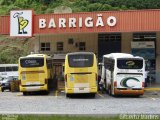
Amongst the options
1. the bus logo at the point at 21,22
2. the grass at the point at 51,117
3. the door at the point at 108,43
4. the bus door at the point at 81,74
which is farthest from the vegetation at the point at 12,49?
the grass at the point at 51,117

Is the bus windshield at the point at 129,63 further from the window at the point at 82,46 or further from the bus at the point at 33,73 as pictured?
the window at the point at 82,46

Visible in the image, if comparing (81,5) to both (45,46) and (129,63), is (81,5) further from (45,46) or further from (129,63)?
(129,63)

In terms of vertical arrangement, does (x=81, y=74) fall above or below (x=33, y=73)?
above

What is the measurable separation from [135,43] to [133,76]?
1613 centimetres

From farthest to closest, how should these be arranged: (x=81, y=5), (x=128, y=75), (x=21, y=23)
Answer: (x=81, y=5) → (x=21, y=23) → (x=128, y=75)

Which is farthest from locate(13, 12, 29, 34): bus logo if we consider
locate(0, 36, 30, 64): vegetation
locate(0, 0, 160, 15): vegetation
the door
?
locate(0, 0, 160, 15): vegetation

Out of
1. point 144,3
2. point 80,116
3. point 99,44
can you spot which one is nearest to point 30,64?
point 99,44

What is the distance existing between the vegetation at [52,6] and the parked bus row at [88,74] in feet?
109

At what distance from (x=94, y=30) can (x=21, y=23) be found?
6460 mm

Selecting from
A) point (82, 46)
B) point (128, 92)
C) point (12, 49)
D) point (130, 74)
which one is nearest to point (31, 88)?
point (128, 92)

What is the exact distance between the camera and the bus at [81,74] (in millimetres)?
34875

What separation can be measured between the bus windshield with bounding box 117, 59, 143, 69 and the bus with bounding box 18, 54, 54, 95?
19.0ft

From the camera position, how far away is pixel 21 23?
4688 cm

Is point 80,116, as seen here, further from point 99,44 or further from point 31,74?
point 99,44
